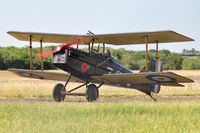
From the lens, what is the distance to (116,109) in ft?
44.6

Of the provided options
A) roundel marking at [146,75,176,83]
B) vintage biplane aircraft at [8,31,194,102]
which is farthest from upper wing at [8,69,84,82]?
roundel marking at [146,75,176,83]

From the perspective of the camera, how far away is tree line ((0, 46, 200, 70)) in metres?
72.2

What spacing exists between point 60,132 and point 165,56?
7412 cm

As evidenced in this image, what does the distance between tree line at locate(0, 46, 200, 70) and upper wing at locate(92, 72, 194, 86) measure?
147 ft

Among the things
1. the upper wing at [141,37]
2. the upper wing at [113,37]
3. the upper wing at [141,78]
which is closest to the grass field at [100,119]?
the upper wing at [141,78]

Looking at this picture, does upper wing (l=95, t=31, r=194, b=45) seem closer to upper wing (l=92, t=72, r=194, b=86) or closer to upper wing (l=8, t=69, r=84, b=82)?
upper wing (l=92, t=72, r=194, b=86)

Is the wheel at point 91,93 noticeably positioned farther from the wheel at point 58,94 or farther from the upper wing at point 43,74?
the upper wing at point 43,74

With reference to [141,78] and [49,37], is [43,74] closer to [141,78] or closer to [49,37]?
[49,37]

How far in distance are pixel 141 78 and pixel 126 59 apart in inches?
2166

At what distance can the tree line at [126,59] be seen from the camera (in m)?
72.2

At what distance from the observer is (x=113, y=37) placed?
22609 mm

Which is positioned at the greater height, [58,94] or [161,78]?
[161,78]

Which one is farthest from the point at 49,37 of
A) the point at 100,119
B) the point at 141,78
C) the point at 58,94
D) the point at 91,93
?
the point at 100,119

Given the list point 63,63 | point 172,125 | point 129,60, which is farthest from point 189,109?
point 129,60
